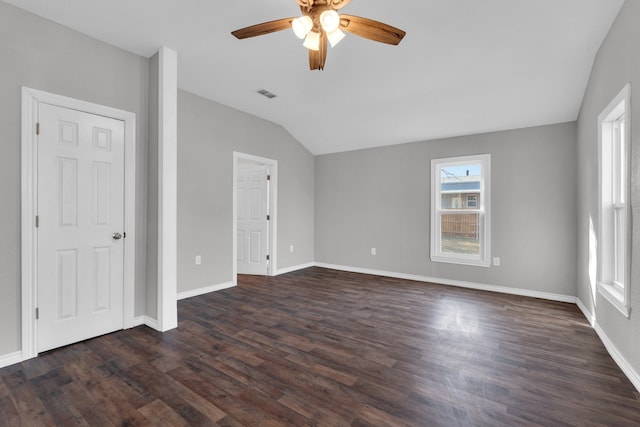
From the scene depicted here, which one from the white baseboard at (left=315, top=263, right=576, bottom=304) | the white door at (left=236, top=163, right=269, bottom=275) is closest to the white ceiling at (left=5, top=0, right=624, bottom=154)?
the white door at (left=236, top=163, right=269, bottom=275)

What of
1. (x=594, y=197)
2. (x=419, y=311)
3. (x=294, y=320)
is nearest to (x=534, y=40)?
(x=594, y=197)

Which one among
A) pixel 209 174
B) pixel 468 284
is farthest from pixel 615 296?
pixel 209 174

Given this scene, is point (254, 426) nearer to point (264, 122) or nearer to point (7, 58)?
point (7, 58)

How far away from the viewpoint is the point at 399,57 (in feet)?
10.0

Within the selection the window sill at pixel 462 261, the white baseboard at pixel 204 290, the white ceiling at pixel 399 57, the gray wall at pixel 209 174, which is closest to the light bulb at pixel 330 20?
the white ceiling at pixel 399 57

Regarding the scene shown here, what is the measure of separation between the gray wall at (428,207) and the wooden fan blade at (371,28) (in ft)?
10.8

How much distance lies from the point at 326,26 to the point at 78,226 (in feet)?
8.82

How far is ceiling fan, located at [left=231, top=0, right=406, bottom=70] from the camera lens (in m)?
1.92

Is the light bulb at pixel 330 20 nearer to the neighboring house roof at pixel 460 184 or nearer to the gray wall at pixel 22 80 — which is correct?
the gray wall at pixel 22 80

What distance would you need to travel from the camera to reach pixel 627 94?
2166 millimetres

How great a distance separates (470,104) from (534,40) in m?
1.29

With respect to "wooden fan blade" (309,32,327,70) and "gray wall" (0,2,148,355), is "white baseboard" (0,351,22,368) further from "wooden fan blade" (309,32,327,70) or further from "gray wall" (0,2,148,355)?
"wooden fan blade" (309,32,327,70)

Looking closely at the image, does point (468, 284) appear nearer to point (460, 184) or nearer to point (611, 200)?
point (460, 184)

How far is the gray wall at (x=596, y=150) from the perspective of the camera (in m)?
2.05
